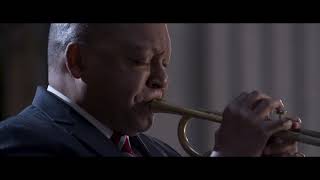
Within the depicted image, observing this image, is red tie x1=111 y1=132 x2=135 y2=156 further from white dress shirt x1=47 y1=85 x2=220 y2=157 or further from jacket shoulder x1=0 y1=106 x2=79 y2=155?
jacket shoulder x1=0 y1=106 x2=79 y2=155

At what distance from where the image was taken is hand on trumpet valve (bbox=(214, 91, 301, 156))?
3.35 feet

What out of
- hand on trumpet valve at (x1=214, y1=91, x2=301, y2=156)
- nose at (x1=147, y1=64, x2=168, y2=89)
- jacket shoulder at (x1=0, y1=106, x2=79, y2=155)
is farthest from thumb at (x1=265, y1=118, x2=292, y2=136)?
jacket shoulder at (x1=0, y1=106, x2=79, y2=155)

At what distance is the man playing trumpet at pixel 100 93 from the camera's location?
110cm

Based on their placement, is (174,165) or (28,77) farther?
(28,77)

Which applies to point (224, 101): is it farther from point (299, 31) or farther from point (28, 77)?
point (28, 77)

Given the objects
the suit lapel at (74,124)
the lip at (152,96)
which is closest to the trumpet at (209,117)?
the lip at (152,96)

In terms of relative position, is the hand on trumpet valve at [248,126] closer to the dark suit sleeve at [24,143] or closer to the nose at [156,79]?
the nose at [156,79]

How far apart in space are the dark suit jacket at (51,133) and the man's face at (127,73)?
0.05m

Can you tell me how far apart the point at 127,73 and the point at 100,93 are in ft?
0.21

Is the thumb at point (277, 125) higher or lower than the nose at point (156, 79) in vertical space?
lower

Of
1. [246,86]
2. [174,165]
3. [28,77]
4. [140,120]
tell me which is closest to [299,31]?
[246,86]

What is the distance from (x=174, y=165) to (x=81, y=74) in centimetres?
32
